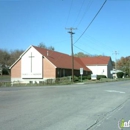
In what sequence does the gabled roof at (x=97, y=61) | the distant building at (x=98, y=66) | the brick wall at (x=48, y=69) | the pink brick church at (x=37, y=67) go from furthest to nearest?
the gabled roof at (x=97, y=61) < the distant building at (x=98, y=66) < the pink brick church at (x=37, y=67) < the brick wall at (x=48, y=69)

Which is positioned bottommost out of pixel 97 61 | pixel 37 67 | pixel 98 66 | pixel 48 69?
pixel 48 69

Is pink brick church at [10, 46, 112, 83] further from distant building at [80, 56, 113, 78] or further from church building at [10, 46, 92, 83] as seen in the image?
distant building at [80, 56, 113, 78]

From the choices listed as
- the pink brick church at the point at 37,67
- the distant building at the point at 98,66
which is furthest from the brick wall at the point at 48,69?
the distant building at the point at 98,66

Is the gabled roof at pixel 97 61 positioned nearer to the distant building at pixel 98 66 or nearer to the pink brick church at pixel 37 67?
the distant building at pixel 98 66

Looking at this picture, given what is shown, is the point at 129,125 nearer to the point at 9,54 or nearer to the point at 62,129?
the point at 62,129

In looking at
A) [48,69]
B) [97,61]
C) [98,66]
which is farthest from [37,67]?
[97,61]

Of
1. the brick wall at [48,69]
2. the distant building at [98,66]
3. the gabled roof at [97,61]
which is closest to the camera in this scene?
the brick wall at [48,69]

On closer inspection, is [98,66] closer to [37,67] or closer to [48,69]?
[48,69]

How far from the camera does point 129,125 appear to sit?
827 cm

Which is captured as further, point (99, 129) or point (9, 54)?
point (9, 54)

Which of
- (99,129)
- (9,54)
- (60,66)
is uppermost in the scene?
(9,54)

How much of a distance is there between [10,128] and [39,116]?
2239 mm

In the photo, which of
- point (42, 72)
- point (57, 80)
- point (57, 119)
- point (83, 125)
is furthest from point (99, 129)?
point (42, 72)

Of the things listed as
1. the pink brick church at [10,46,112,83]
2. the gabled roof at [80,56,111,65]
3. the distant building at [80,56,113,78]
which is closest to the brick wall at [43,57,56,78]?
the pink brick church at [10,46,112,83]
